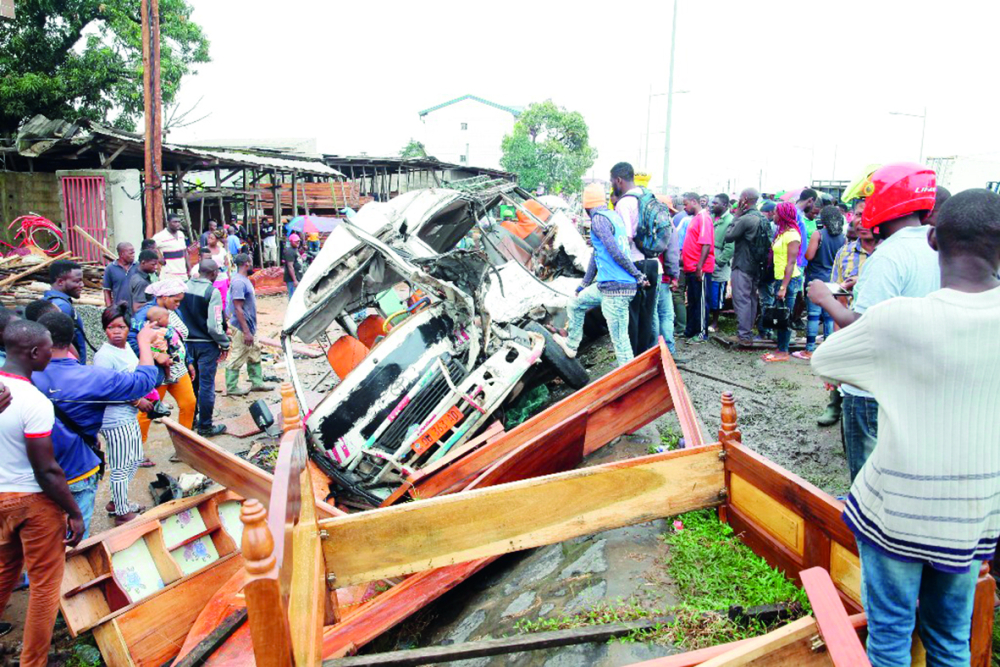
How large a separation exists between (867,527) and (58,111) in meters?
19.5

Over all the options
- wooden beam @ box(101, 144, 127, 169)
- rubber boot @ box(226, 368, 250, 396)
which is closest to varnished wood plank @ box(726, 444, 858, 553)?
rubber boot @ box(226, 368, 250, 396)

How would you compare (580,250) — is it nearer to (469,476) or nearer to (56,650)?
(469,476)

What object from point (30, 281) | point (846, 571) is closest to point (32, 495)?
point (846, 571)

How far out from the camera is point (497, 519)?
288 centimetres

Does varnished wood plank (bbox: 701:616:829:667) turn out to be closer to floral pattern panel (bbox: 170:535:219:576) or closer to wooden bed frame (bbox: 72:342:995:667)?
wooden bed frame (bbox: 72:342:995:667)

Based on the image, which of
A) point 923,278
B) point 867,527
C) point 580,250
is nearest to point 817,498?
point 867,527

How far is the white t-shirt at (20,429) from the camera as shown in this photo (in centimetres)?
306

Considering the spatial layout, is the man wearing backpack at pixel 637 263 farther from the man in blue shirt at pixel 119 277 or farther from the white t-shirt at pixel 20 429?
the man in blue shirt at pixel 119 277

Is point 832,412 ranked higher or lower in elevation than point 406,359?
lower

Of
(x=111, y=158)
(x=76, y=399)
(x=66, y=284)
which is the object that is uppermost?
(x=111, y=158)

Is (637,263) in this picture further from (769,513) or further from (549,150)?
(549,150)

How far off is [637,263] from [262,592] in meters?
5.03

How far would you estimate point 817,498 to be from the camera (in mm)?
2588

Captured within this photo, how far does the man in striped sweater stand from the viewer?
5.49 feet
